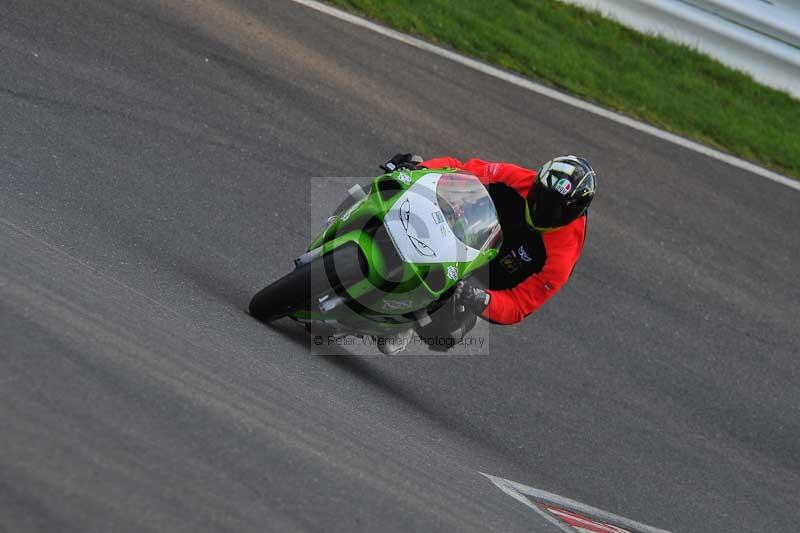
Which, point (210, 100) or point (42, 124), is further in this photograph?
point (210, 100)

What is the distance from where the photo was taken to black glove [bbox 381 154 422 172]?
546 cm

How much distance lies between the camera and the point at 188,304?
5234 mm

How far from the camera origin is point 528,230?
19.5 feet

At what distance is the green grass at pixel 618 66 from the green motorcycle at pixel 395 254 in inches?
201

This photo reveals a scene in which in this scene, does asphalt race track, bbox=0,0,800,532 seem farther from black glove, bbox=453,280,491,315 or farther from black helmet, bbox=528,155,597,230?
black helmet, bbox=528,155,597,230

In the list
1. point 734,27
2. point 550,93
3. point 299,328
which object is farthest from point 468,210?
point 734,27

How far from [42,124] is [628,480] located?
460 cm

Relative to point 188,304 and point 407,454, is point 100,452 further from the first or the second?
point 188,304

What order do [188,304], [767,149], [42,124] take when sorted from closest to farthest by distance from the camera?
[188,304]
[42,124]
[767,149]

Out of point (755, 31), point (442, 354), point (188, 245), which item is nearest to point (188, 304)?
point (188, 245)

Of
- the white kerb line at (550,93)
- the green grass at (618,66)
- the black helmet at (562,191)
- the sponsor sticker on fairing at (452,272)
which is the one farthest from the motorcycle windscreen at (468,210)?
the green grass at (618,66)

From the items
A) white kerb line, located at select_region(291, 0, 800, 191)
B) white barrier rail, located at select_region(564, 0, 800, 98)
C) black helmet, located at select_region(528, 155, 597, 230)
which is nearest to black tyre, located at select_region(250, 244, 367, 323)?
black helmet, located at select_region(528, 155, 597, 230)

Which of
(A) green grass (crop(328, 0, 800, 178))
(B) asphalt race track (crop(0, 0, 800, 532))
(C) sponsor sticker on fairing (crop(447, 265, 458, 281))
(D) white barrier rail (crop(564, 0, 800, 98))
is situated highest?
(D) white barrier rail (crop(564, 0, 800, 98))

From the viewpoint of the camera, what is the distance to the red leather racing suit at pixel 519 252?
19.0ft
